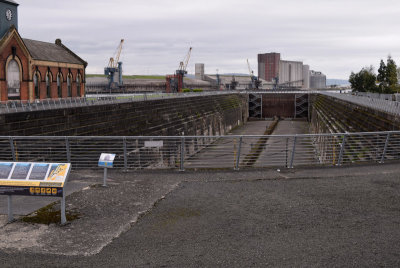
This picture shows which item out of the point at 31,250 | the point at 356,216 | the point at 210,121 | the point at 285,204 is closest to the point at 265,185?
the point at 285,204

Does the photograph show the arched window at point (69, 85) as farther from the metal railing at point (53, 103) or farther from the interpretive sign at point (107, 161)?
the interpretive sign at point (107, 161)

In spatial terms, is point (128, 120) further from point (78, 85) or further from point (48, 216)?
point (78, 85)

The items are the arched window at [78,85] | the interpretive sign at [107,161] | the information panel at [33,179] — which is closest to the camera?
the information panel at [33,179]

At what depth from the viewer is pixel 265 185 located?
42.9ft

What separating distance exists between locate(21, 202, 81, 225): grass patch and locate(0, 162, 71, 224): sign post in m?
0.35

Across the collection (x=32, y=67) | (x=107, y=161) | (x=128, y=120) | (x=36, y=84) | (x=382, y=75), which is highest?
(x=382, y=75)

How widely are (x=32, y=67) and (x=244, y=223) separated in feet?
132

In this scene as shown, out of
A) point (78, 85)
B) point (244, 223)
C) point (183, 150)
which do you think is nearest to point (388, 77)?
point (78, 85)

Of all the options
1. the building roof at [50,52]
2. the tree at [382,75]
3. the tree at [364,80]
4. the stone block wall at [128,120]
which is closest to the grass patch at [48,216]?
the stone block wall at [128,120]

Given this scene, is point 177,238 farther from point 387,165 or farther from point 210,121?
point 210,121

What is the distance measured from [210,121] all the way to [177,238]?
5230cm

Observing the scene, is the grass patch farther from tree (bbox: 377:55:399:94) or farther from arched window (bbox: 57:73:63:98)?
tree (bbox: 377:55:399:94)

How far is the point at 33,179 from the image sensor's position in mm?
9172

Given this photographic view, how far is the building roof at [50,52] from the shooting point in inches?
1881
